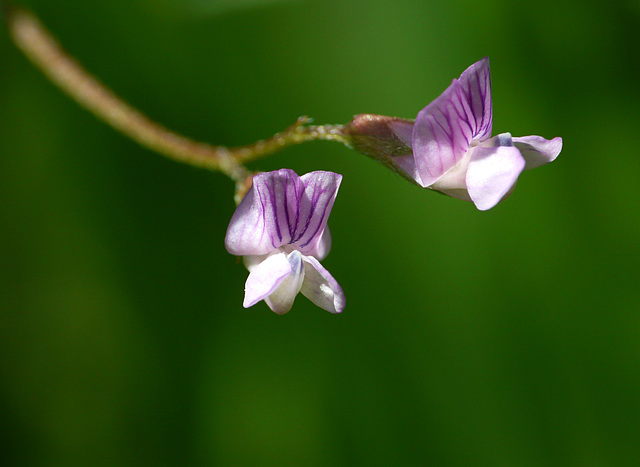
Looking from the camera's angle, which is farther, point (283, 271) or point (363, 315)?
point (363, 315)

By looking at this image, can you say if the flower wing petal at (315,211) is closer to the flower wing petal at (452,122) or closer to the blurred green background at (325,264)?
the flower wing petal at (452,122)

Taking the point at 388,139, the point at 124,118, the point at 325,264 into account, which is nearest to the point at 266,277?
the point at 388,139

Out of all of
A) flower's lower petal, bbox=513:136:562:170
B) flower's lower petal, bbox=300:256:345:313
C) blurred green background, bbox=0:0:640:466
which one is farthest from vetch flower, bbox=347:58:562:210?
blurred green background, bbox=0:0:640:466

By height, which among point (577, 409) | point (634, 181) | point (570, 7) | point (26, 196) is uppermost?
point (570, 7)

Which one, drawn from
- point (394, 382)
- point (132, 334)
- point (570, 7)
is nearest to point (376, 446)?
point (394, 382)

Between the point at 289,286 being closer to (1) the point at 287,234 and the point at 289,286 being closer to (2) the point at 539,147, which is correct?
(1) the point at 287,234

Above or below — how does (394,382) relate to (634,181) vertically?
below

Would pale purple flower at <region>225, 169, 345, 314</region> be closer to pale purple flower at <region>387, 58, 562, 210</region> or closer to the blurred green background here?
pale purple flower at <region>387, 58, 562, 210</region>

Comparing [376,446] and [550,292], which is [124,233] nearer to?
[376,446]
